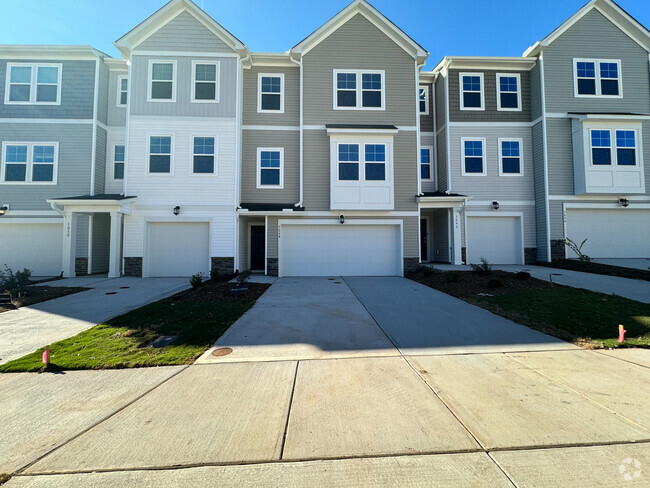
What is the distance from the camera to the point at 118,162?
13.5 m

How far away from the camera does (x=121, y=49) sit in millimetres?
11984

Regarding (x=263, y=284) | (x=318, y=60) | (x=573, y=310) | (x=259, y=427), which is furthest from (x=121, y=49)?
(x=573, y=310)

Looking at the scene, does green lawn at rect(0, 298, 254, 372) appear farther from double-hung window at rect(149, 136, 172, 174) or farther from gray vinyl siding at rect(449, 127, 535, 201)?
gray vinyl siding at rect(449, 127, 535, 201)

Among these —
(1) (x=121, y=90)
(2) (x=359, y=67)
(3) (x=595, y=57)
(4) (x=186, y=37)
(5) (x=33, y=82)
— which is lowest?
(5) (x=33, y=82)

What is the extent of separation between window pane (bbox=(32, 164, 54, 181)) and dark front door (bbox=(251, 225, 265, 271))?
8933 millimetres

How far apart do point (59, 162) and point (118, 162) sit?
2174 millimetres

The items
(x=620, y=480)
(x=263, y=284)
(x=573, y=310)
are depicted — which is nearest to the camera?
(x=620, y=480)

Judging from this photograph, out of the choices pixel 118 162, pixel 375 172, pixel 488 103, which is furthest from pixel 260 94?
pixel 488 103

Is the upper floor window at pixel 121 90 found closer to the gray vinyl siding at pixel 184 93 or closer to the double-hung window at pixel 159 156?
the gray vinyl siding at pixel 184 93

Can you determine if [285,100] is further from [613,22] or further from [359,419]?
A: [613,22]

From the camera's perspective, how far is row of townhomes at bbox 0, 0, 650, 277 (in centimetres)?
1198

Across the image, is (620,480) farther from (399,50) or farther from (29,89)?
(29,89)

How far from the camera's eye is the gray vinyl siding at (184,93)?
11945 mm

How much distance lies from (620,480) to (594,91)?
1782cm
